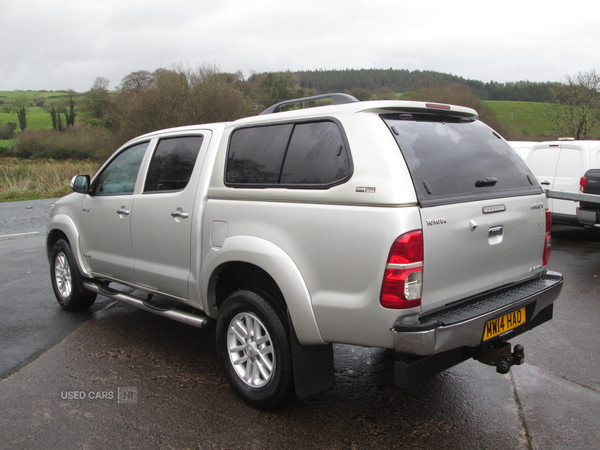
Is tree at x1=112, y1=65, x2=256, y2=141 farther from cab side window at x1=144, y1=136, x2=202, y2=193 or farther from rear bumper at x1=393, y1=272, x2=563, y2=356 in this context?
rear bumper at x1=393, y1=272, x2=563, y2=356

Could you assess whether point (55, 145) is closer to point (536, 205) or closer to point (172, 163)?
point (172, 163)

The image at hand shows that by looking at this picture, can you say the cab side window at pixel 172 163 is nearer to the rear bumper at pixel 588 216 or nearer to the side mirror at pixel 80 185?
the side mirror at pixel 80 185

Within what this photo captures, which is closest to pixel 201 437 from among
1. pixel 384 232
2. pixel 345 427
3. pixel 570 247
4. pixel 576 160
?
pixel 345 427

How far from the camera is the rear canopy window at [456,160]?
2.69 m

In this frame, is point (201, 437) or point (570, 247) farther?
point (570, 247)

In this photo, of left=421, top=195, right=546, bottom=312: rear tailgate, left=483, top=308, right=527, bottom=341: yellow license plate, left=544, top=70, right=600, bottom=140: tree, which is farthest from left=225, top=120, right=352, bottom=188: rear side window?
left=544, top=70, right=600, bottom=140: tree

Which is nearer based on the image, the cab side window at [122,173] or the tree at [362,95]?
the tree at [362,95]

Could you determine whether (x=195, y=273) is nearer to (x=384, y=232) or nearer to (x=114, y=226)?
(x=114, y=226)

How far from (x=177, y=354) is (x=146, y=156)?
1817mm

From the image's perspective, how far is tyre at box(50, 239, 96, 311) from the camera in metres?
5.02

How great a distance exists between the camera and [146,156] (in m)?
4.28

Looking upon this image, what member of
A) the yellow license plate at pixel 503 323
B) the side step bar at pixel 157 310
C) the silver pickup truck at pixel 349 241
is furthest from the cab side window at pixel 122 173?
the yellow license plate at pixel 503 323

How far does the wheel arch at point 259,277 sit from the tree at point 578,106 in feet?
109

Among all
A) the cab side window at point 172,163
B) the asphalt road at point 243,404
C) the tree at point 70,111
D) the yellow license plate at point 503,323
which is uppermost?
the tree at point 70,111
